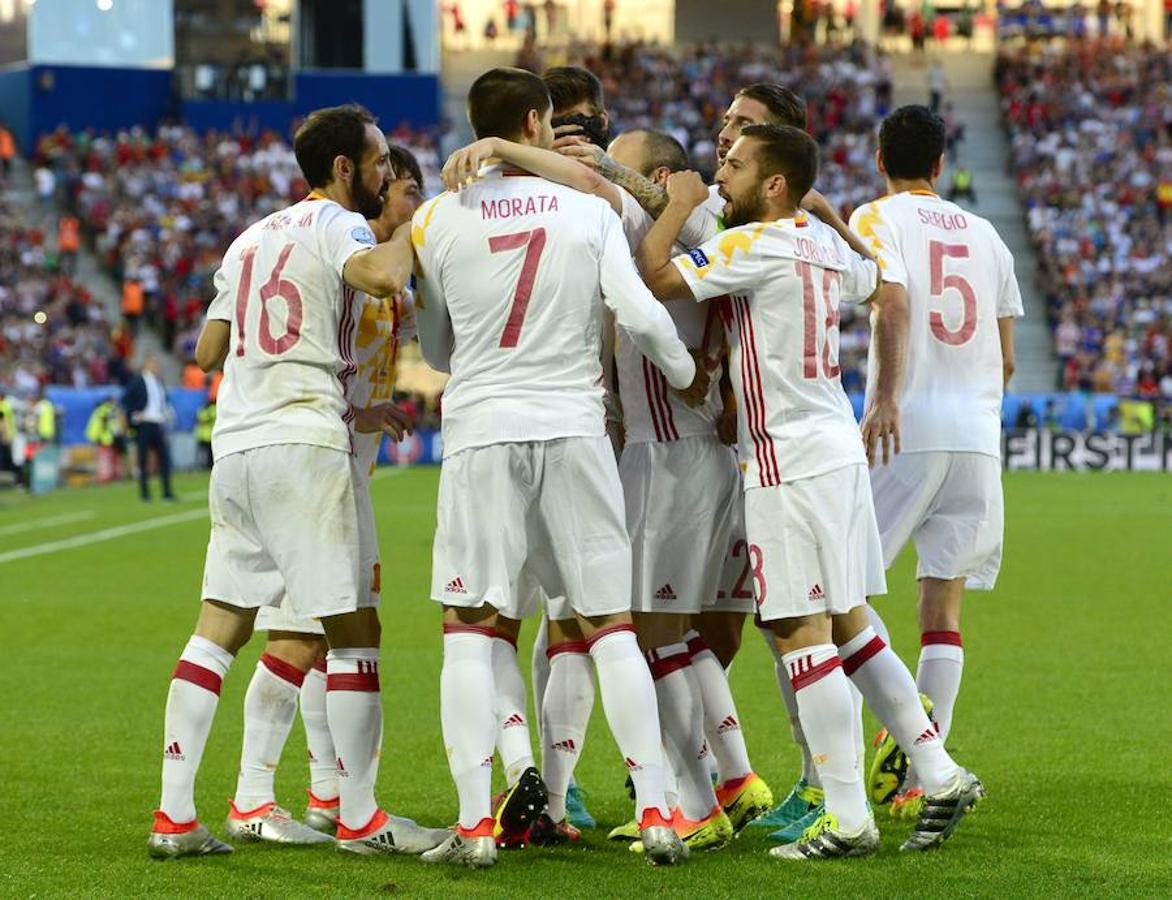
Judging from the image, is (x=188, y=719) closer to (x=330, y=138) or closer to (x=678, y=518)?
(x=678, y=518)

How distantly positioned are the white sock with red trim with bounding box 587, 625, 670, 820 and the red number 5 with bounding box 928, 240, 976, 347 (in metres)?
2.04

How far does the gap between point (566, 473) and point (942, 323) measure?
78.9 inches

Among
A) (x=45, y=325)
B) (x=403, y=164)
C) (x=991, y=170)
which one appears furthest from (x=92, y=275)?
(x=403, y=164)

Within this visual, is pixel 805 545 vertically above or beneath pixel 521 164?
beneath

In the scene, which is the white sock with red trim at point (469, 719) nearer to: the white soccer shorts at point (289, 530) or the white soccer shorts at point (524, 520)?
the white soccer shorts at point (524, 520)

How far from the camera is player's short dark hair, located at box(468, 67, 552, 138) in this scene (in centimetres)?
619

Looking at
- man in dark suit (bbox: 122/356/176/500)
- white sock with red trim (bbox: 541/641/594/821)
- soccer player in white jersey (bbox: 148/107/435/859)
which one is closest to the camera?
soccer player in white jersey (bbox: 148/107/435/859)

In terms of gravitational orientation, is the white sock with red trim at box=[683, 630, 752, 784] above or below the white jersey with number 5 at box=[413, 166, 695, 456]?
below

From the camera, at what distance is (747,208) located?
6.39 meters

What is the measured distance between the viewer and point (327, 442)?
250 inches

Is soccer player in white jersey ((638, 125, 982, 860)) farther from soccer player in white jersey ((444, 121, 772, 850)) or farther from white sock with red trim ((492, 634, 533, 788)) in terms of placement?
white sock with red trim ((492, 634, 533, 788))

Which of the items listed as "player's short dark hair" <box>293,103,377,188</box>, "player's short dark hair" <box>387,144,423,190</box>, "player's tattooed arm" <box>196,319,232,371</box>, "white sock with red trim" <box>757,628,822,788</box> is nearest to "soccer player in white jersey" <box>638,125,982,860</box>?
"white sock with red trim" <box>757,628,822,788</box>

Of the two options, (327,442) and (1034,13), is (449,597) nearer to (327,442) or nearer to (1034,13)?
(327,442)

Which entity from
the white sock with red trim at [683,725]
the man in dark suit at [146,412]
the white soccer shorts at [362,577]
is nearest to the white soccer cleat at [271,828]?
the white soccer shorts at [362,577]
